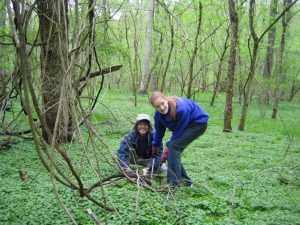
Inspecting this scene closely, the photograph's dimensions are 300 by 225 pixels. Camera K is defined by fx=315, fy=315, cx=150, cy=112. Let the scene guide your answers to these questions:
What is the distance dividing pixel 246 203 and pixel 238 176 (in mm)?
1263

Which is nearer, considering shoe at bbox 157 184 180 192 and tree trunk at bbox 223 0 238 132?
shoe at bbox 157 184 180 192

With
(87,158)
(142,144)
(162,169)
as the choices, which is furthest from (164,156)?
(87,158)

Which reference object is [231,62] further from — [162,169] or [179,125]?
[179,125]

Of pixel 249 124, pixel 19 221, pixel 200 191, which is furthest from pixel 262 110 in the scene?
pixel 19 221

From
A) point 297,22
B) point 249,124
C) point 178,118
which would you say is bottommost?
point 249,124

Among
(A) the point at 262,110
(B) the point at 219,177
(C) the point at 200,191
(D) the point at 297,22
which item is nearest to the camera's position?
(C) the point at 200,191

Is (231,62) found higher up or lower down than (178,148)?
higher up

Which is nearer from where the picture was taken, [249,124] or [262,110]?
[249,124]

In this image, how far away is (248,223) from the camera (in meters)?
3.75

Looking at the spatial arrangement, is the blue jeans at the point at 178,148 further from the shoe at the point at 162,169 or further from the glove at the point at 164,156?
the shoe at the point at 162,169

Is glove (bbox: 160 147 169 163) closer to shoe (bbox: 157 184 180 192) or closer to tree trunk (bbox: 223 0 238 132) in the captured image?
shoe (bbox: 157 184 180 192)

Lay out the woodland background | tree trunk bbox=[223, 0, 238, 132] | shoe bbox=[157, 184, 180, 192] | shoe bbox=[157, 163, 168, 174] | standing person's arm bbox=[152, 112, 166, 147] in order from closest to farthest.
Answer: the woodland background
shoe bbox=[157, 184, 180, 192]
standing person's arm bbox=[152, 112, 166, 147]
shoe bbox=[157, 163, 168, 174]
tree trunk bbox=[223, 0, 238, 132]

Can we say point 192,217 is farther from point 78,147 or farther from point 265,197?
point 78,147

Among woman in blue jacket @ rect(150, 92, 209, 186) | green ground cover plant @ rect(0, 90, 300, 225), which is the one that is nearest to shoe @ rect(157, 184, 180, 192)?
green ground cover plant @ rect(0, 90, 300, 225)
